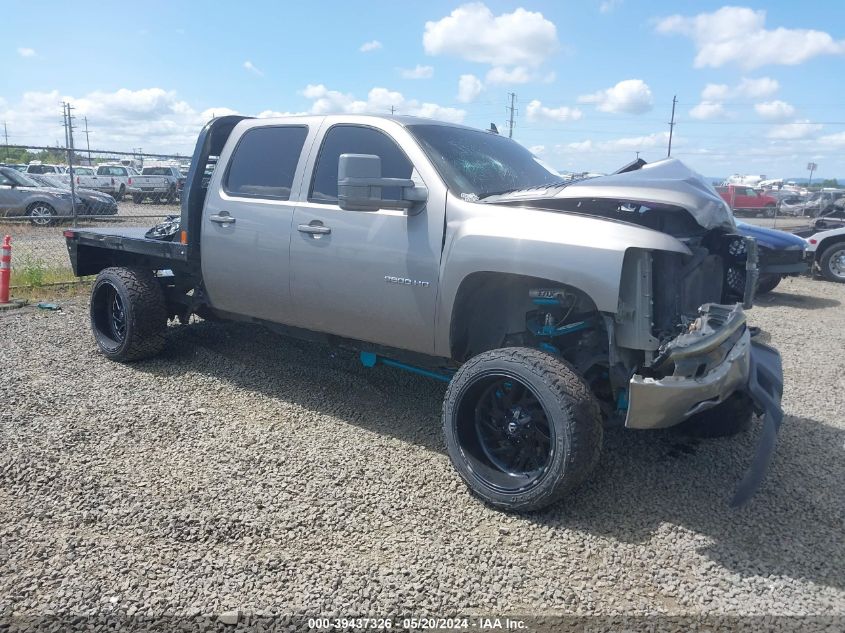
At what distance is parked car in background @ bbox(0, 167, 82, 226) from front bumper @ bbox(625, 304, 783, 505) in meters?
16.5

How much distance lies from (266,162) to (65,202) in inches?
570

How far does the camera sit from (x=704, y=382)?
3055 mm

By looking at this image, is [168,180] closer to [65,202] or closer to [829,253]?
[65,202]

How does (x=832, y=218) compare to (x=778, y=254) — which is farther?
(x=832, y=218)

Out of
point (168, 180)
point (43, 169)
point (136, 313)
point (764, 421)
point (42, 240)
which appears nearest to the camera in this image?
point (764, 421)

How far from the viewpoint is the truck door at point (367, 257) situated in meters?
3.90

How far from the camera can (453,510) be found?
3.50m

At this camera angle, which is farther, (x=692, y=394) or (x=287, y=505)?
(x=287, y=505)

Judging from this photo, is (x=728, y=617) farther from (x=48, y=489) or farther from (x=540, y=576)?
(x=48, y=489)

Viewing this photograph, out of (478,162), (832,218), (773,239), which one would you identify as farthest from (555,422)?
(832,218)

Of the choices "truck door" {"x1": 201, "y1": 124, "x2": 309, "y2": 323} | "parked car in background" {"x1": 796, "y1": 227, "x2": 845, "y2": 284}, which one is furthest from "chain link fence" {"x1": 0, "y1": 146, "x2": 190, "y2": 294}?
"parked car in background" {"x1": 796, "y1": 227, "x2": 845, "y2": 284}

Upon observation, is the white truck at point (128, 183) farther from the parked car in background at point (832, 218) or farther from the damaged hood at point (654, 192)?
the damaged hood at point (654, 192)

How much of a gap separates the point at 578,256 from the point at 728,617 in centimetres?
166

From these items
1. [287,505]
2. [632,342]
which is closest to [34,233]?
[287,505]
